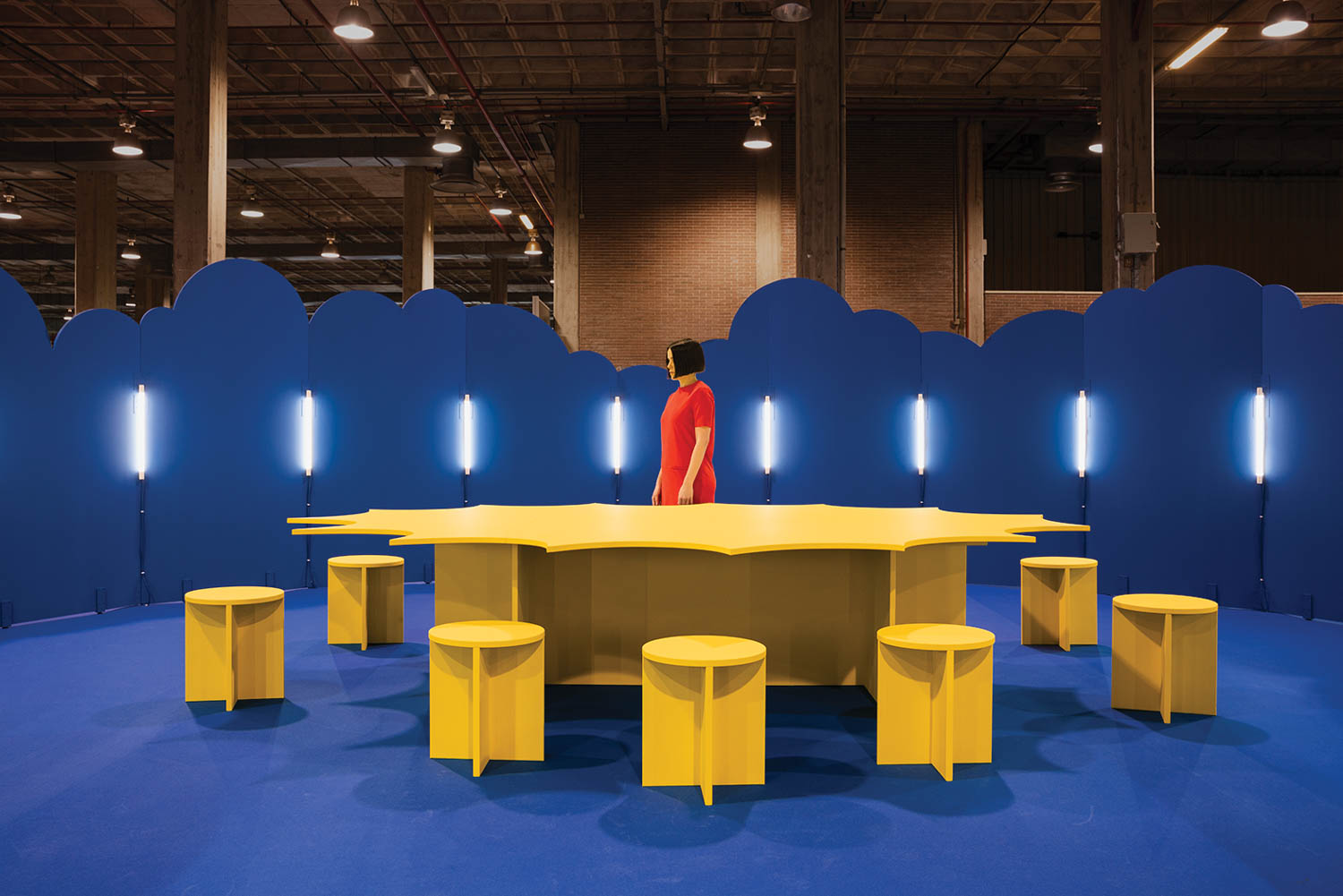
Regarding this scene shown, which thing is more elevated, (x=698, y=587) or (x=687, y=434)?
(x=687, y=434)

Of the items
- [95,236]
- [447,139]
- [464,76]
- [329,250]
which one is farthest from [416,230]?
[95,236]

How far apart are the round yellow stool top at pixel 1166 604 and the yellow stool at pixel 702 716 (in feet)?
6.13

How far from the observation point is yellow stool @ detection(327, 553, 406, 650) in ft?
17.5

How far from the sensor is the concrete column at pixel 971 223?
13.7m

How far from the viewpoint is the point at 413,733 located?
12.5 feet

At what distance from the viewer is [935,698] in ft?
11.1

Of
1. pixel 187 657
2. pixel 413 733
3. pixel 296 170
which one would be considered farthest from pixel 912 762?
pixel 296 170

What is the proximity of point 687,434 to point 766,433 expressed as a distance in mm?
2134

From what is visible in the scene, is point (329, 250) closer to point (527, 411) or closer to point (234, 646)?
point (527, 411)

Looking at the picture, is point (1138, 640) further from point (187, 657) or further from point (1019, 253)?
point (1019, 253)

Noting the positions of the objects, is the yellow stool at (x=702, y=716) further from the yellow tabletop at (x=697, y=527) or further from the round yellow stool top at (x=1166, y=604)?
the round yellow stool top at (x=1166, y=604)

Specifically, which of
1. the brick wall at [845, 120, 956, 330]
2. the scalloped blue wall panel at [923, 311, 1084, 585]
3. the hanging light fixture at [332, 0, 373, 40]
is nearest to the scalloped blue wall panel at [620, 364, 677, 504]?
the scalloped blue wall panel at [923, 311, 1084, 585]

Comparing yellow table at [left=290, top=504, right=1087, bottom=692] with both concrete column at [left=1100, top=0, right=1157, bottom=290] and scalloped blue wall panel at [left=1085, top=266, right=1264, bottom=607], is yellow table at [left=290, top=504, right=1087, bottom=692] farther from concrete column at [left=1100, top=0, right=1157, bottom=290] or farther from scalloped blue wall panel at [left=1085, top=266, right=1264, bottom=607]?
concrete column at [left=1100, top=0, right=1157, bottom=290]

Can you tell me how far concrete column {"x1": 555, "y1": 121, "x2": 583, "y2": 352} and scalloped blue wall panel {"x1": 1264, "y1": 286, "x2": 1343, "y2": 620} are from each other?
30.8ft
